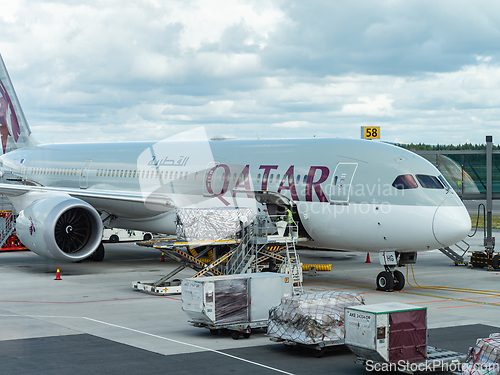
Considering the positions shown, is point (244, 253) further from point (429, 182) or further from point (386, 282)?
point (429, 182)

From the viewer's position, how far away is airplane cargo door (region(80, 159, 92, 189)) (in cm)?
2784

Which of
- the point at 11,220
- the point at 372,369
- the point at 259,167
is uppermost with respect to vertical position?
the point at 259,167

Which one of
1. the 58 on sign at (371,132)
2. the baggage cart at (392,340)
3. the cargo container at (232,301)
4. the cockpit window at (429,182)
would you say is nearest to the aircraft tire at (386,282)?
the cockpit window at (429,182)

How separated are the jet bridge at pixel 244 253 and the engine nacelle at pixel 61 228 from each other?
11.4 feet

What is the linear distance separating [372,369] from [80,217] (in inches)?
564

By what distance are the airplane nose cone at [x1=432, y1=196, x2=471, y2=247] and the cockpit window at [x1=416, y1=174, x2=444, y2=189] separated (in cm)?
60

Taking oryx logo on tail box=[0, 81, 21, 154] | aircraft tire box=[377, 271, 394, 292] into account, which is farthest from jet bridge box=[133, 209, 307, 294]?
oryx logo on tail box=[0, 81, 21, 154]

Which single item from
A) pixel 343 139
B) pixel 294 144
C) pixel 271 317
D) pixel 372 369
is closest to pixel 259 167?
pixel 294 144

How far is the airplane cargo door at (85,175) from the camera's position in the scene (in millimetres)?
27844

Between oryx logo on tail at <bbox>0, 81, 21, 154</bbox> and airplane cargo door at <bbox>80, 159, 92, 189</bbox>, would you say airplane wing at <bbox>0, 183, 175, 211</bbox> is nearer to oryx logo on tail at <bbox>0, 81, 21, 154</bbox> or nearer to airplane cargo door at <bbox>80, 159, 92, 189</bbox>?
airplane cargo door at <bbox>80, 159, 92, 189</bbox>

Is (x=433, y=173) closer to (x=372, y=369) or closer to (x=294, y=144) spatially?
(x=294, y=144)

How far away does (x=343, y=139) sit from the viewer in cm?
2003

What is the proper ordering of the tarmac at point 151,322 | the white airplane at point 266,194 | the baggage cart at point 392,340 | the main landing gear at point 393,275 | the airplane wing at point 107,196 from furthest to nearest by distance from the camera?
the airplane wing at point 107,196
the main landing gear at point 393,275
the white airplane at point 266,194
the tarmac at point 151,322
the baggage cart at point 392,340

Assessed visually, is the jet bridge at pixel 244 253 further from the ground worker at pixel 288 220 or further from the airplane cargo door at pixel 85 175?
the airplane cargo door at pixel 85 175
